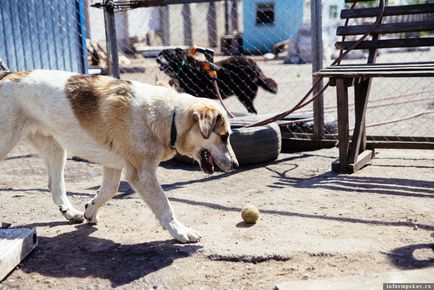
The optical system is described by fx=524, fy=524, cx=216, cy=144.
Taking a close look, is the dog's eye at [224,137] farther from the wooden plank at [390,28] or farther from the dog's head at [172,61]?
the dog's head at [172,61]

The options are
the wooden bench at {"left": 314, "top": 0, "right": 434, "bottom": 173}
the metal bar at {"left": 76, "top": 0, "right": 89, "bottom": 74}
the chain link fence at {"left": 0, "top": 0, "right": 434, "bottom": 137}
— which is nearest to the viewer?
the wooden bench at {"left": 314, "top": 0, "right": 434, "bottom": 173}

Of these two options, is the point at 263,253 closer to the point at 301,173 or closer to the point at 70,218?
the point at 70,218

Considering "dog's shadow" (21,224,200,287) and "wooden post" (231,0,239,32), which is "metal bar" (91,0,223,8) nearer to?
"dog's shadow" (21,224,200,287)

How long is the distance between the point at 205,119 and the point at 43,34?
4.98m

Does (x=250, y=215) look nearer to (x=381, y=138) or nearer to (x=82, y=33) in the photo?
(x=381, y=138)

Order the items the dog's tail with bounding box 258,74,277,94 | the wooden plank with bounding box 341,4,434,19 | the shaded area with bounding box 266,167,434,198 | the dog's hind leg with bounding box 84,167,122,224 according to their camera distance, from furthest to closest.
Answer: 1. the dog's tail with bounding box 258,74,277,94
2. the wooden plank with bounding box 341,4,434,19
3. the shaded area with bounding box 266,167,434,198
4. the dog's hind leg with bounding box 84,167,122,224

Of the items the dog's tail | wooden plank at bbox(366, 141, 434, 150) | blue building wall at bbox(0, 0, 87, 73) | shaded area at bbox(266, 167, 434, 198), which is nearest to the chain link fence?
blue building wall at bbox(0, 0, 87, 73)

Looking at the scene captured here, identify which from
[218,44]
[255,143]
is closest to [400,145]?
[255,143]

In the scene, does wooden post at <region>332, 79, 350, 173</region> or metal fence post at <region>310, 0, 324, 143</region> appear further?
metal fence post at <region>310, 0, 324, 143</region>

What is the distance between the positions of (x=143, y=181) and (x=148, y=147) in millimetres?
235

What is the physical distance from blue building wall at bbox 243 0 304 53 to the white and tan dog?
68.1 ft

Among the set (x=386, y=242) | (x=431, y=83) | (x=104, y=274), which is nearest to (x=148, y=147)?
(x=104, y=274)

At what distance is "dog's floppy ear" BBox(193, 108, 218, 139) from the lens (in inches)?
137

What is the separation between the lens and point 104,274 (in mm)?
3166
